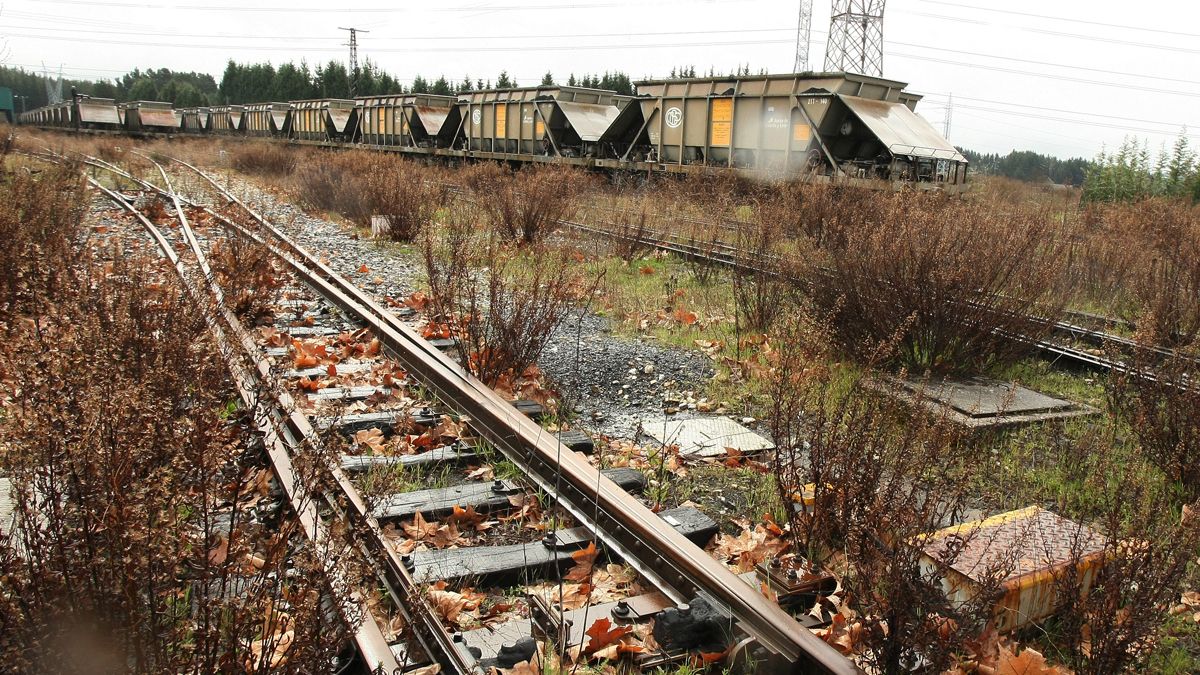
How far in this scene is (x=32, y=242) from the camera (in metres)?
6.23

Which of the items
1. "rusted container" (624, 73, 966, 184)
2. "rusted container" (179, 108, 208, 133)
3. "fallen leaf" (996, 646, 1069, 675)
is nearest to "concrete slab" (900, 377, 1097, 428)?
"fallen leaf" (996, 646, 1069, 675)

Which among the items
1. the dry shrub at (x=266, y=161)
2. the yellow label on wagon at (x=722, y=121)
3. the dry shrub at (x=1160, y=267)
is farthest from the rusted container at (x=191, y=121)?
the dry shrub at (x=1160, y=267)

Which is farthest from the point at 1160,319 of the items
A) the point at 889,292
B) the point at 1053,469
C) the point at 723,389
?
the point at 723,389

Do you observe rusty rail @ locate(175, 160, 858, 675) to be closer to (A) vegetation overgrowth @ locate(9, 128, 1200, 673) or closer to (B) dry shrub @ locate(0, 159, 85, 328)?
(A) vegetation overgrowth @ locate(9, 128, 1200, 673)

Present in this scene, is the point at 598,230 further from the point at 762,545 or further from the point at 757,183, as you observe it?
the point at 762,545

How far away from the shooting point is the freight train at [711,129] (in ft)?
51.3

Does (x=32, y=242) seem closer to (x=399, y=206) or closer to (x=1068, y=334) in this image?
(x=399, y=206)

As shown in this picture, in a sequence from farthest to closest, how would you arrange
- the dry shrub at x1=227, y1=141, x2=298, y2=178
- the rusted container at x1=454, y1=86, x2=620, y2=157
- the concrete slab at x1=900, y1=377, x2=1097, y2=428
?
1. the dry shrub at x1=227, y1=141, x2=298, y2=178
2. the rusted container at x1=454, y1=86, x2=620, y2=157
3. the concrete slab at x1=900, y1=377, x2=1097, y2=428

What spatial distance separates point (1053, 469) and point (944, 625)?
7.90 feet

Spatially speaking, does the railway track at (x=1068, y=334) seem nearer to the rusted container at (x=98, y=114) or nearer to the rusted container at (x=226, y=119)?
the rusted container at (x=226, y=119)

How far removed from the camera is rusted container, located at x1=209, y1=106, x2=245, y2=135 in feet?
166

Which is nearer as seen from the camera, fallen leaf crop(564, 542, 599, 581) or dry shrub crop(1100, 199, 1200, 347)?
fallen leaf crop(564, 542, 599, 581)

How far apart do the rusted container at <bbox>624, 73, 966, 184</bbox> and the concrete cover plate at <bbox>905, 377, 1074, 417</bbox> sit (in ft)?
28.5

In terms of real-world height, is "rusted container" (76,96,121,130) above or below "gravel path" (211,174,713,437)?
above
